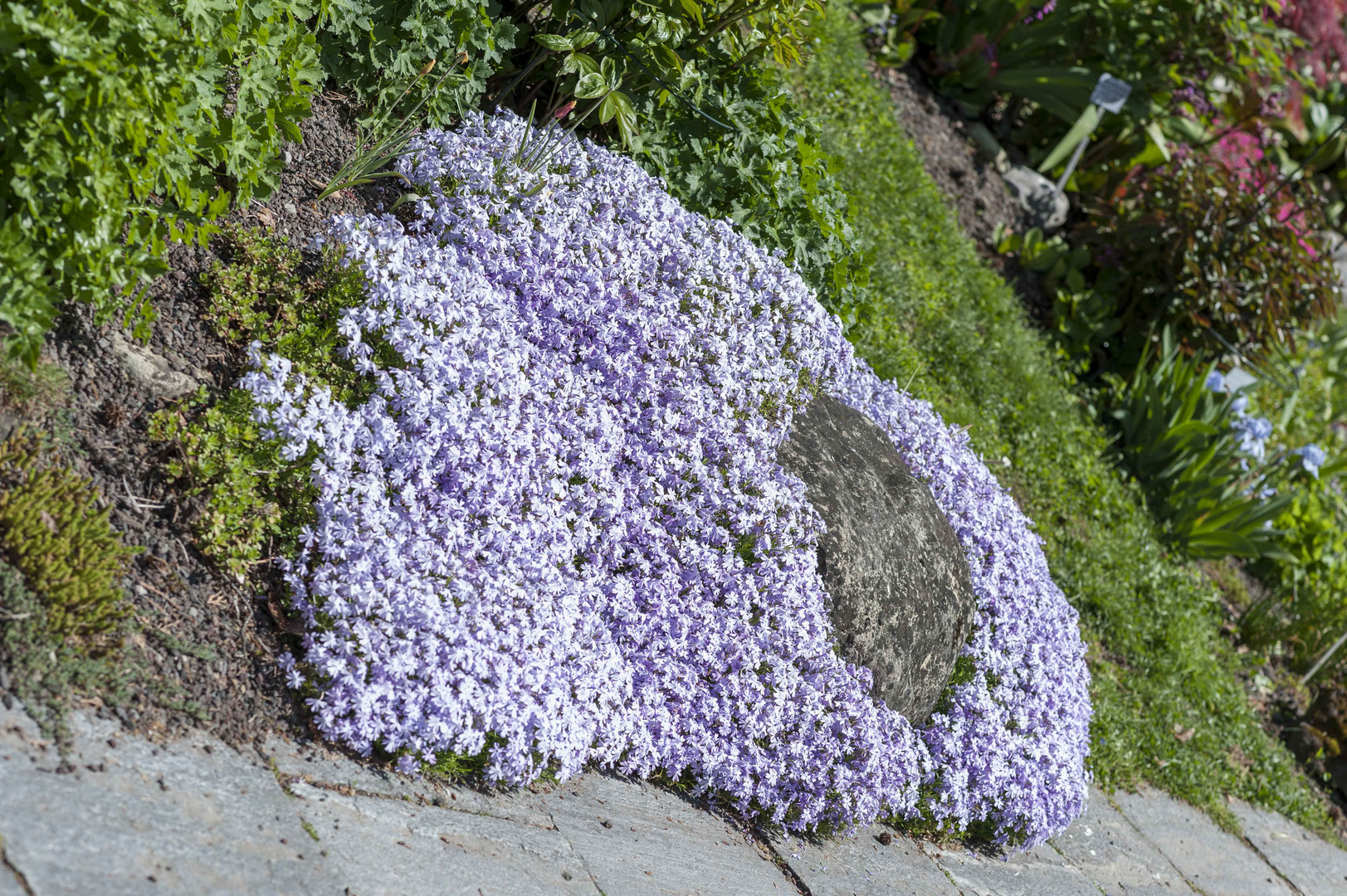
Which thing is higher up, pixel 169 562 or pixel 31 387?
pixel 31 387

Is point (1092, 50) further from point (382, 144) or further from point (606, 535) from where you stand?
point (606, 535)

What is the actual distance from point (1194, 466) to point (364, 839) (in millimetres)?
6174

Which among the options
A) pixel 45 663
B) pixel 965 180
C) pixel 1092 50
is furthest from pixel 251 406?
pixel 1092 50

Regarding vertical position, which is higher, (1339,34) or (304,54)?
(1339,34)

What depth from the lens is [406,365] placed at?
10.8 ft

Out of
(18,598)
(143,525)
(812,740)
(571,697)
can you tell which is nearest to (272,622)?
(143,525)

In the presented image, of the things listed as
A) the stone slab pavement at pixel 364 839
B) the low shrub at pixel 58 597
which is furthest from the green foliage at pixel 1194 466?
the low shrub at pixel 58 597

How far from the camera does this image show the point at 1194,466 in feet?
23.0

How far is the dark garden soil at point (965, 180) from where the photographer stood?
8.02 metres

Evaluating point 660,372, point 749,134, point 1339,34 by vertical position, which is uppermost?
point 1339,34

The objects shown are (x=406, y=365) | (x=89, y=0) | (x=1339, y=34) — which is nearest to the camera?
(x=89, y=0)

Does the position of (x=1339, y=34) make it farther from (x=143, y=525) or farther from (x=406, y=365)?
(x=143, y=525)

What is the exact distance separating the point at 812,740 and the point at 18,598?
89.9 inches

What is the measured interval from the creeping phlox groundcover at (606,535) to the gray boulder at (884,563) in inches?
5.0
